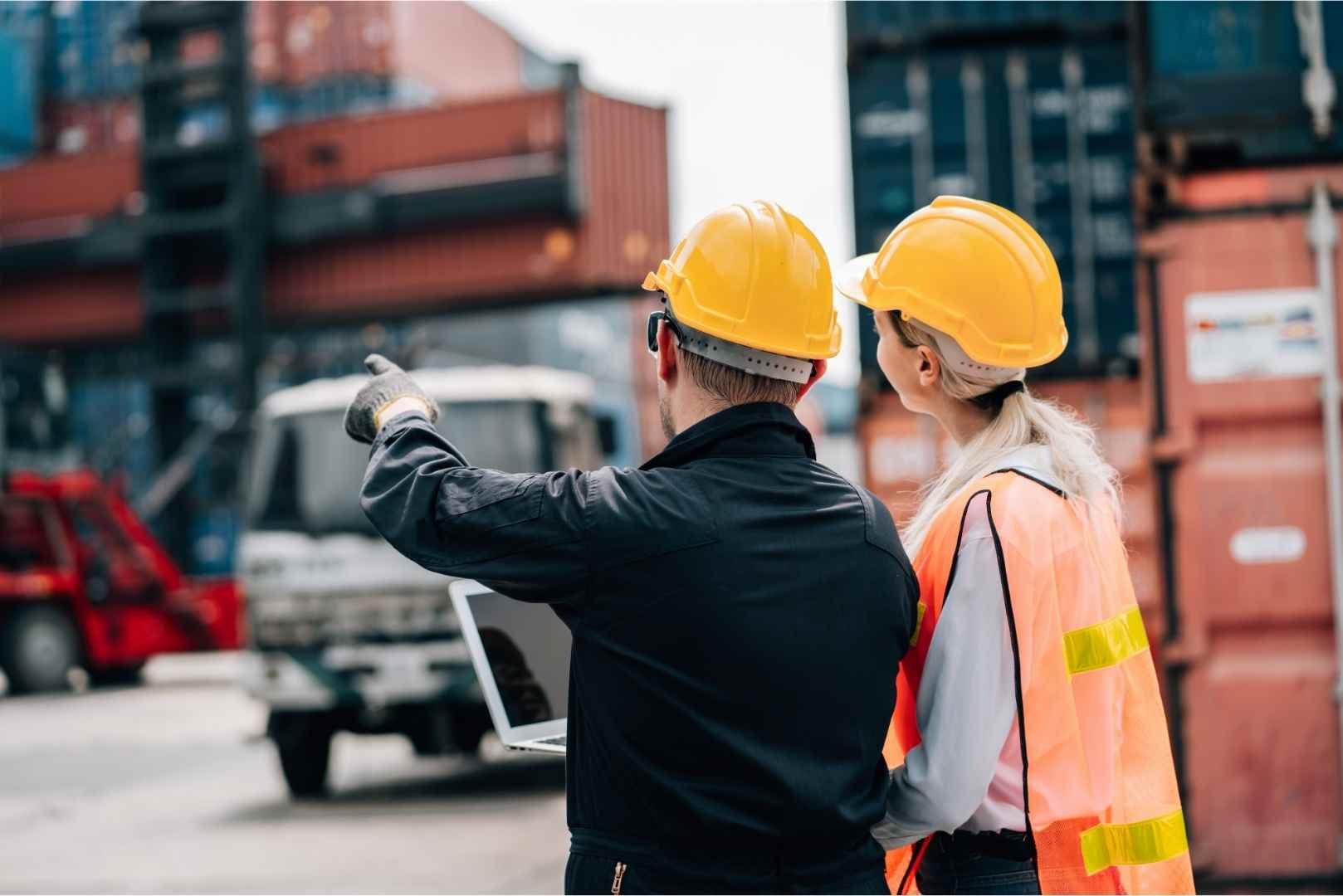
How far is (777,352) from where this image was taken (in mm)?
2127

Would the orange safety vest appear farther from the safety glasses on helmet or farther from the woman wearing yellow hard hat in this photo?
the safety glasses on helmet

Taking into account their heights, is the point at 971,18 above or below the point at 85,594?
above

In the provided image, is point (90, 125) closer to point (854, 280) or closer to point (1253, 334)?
point (1253, 334)

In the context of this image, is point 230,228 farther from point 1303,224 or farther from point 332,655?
point 1303,224

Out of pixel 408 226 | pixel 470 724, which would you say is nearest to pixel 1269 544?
pixel 470 724

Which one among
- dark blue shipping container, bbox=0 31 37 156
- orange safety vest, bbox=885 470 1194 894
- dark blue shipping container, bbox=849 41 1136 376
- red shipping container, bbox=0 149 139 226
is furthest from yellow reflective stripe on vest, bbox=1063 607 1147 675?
dark blue shipping container, bbox=0 31 37 156

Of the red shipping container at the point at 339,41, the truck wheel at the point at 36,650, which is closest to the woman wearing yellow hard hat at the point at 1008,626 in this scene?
the truck wheel at the point at 36,650

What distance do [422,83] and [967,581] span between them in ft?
105

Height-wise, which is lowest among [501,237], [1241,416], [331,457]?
[331,457]

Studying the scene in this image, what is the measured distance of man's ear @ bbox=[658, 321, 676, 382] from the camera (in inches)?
85.7

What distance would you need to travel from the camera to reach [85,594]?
1697cm

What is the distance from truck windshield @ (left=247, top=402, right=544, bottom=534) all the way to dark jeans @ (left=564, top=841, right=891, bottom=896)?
6.85 meters

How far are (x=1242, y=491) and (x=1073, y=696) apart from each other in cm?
358

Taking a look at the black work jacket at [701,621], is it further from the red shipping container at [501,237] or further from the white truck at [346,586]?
the red shipping container at [501,237]
